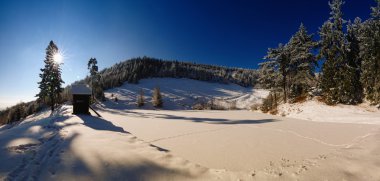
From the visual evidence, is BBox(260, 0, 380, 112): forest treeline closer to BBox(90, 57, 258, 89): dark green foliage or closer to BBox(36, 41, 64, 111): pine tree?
BBox(36, 41, 64, 111): pine tree

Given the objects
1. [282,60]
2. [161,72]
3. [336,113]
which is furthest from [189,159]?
[161,72]

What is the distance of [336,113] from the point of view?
59.3ft

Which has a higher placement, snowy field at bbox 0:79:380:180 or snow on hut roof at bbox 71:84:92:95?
snow on hut roof at bbox 71:84:92:95

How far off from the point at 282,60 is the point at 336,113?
1644 centimetres

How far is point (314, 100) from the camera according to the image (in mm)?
24594

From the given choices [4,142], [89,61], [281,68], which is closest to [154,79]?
[89,61]

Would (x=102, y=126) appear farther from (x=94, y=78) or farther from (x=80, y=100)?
(x=94, y=78)

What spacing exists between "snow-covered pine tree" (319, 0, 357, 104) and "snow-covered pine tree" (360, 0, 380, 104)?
1.54 m

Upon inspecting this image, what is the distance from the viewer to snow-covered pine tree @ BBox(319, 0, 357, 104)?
875 inches

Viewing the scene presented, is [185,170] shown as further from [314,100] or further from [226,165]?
[314,100]

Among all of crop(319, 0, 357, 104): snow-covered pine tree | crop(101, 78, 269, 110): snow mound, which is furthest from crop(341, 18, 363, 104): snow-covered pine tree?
crop(101, 78, 269, 110): snow mound

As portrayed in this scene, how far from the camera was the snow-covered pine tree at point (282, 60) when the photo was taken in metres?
32.9

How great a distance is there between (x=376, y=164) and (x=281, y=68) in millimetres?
30482

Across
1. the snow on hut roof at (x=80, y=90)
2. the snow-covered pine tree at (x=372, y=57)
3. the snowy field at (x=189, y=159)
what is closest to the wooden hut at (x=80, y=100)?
the snow on hut roof at (x=80, y=90)
